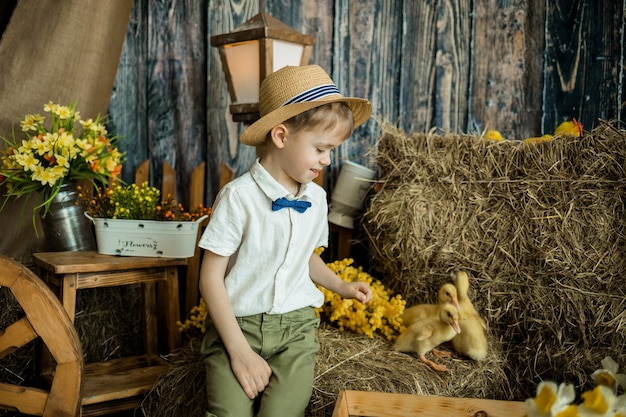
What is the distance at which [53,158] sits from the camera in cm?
228

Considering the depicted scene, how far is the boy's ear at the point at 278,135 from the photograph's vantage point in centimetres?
187

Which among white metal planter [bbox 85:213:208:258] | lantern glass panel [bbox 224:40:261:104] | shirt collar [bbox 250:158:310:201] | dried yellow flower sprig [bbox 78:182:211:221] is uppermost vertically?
lantern glass panel [bbox 224:40:261:104]

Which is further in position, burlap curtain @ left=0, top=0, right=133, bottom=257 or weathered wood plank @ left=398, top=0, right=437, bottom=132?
weathered wood plank @ left=398, top=0, right=437, bottom=132

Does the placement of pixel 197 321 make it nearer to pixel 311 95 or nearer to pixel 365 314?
pixel 365 314

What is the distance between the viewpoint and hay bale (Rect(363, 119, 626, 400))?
7.23 ft

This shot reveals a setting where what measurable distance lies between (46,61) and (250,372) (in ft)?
5.51

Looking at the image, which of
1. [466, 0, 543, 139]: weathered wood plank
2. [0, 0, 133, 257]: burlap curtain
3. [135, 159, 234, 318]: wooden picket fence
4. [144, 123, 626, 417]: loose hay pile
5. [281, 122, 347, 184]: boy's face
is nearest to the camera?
[281, 122, 347, 184]: boy's face

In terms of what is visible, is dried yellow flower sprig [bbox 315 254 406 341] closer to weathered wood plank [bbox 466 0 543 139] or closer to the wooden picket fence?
the wooden picket fence

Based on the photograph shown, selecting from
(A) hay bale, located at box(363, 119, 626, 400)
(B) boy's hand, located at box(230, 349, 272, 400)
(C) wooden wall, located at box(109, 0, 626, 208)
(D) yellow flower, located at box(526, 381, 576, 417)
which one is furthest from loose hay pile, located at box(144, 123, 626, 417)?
(D) yellow flower, located at box(526, 381, 576, 417)

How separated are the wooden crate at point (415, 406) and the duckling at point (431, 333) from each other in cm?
57

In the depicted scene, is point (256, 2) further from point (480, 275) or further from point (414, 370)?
point (414, 370)

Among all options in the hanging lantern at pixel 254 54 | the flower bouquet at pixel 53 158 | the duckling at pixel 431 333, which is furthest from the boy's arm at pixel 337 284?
the flower bouquet at pixel 53 158

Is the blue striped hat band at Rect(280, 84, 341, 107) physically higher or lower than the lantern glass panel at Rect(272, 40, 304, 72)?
lower

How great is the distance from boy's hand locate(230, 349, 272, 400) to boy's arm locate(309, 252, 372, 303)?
16.2 inches
